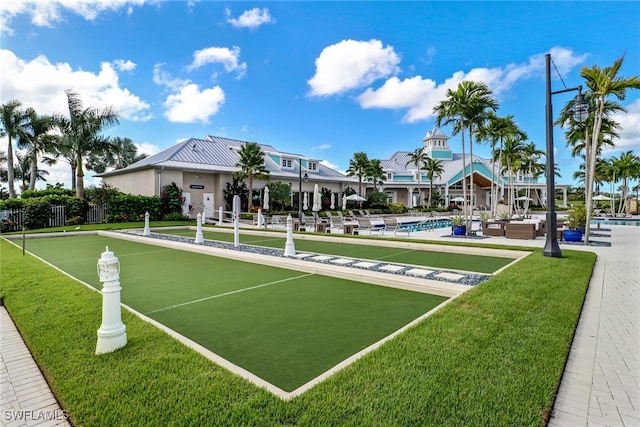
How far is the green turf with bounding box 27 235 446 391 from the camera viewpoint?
11.4 feet

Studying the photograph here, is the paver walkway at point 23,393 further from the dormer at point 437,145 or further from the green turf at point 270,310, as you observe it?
the dormer at point 437,145

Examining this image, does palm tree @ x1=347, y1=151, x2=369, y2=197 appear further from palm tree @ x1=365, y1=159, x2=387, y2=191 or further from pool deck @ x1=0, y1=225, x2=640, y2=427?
pool deck @ x1=0, y1=225, x2=640, y2=427

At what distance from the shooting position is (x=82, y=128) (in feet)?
74.6

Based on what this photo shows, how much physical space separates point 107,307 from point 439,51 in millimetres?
18480

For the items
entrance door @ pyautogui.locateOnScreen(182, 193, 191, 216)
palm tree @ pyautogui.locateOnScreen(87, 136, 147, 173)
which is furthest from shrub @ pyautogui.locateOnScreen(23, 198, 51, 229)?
palm tree @ pyautogui.locateOnScreen(87, 136, 147, 173)

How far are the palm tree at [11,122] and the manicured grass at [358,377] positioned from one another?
32.7 meters

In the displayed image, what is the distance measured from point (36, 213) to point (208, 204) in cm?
1055

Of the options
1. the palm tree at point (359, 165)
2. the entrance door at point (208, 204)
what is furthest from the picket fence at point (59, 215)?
the palm tree at point (359, 165)

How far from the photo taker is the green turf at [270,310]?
347cm

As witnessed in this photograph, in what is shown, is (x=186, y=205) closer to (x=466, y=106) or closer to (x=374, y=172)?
(x=466, y=106)

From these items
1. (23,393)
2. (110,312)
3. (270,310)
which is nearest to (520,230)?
(270,310)

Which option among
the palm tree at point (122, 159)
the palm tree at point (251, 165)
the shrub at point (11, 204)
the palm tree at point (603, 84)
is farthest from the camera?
the palm tree at point (122, 159)

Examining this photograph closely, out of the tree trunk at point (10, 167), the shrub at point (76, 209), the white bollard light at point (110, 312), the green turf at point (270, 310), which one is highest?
the tree trunk at point (10, 167)

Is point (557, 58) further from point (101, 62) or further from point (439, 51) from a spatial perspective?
point (101, 62)
